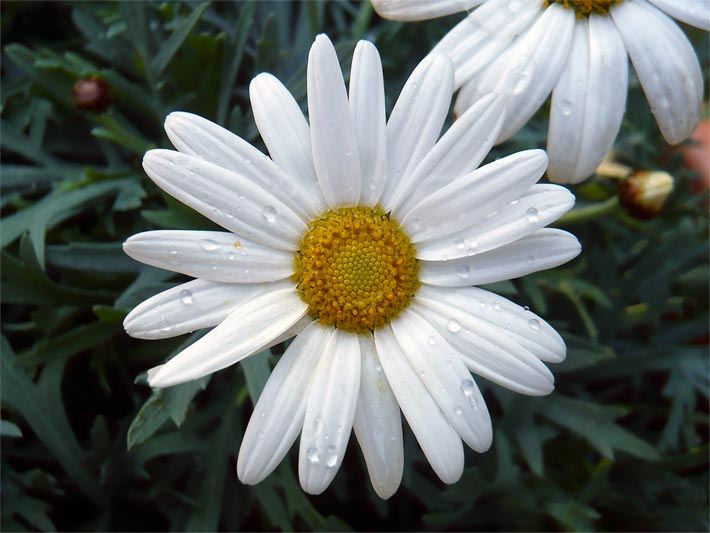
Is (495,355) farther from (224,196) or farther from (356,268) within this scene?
(224,196)

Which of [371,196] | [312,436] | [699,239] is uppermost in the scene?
[371,196]

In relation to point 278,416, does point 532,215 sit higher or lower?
higher

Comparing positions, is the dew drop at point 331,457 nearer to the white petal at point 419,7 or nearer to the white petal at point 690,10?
the white petal at point 419,7

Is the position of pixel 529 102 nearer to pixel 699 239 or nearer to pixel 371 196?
pixel 371 196

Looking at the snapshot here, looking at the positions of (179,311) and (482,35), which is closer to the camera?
(179,311)

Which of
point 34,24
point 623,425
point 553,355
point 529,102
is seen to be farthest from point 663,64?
point 34,24

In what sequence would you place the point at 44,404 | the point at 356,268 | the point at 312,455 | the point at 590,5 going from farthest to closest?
1. the point at 44,404
2. the point at 590,5
3. the point at 356,268
4. the point at 312,455

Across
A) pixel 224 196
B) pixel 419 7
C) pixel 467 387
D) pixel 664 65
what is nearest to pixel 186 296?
pixel 224 196
